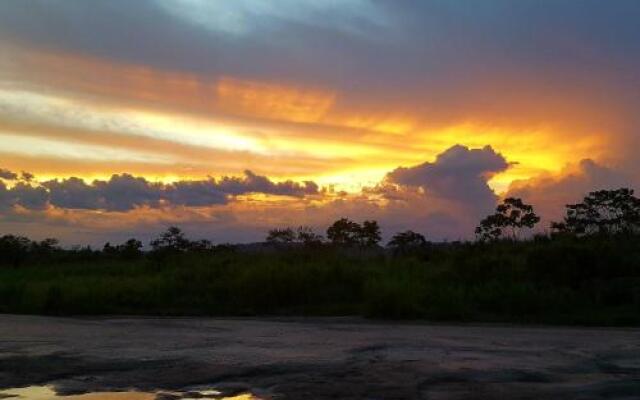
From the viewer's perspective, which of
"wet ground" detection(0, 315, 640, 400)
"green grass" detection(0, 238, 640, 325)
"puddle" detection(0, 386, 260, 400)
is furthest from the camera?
"green grass" detection(0, 238, 640, 325)

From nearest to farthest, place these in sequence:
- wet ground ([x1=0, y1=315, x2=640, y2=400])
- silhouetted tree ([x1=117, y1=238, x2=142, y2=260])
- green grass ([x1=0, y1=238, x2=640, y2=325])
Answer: wet ground ([x1=0, y1=315, x2=640, y2=400]) → green grass ([x1=0, y1=238, x2=640, y2=325]) → silhouetted tree ([x1=117, y1=238, x2=142, y2=260])

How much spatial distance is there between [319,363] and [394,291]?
1131 centimetres

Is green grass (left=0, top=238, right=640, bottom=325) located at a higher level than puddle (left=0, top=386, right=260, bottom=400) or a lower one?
higher

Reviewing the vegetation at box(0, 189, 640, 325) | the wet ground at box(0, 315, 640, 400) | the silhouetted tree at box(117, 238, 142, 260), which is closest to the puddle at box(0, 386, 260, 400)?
the wet ground at box(0, 315, 640, 400)

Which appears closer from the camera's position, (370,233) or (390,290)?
(390,290)

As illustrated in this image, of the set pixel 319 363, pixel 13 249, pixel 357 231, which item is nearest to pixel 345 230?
pixel 357 231

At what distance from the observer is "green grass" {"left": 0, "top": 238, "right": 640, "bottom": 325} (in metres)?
22.1

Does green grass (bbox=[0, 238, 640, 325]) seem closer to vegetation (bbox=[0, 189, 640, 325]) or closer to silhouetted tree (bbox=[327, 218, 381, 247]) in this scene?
vegetation (bbox=[0, 189, 640, 325])

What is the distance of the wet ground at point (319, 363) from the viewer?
30.2 feet

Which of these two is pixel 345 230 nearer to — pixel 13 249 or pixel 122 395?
pixel 13 249

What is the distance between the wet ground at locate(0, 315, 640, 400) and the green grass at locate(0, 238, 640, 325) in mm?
5032

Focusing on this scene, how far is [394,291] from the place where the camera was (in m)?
22.3

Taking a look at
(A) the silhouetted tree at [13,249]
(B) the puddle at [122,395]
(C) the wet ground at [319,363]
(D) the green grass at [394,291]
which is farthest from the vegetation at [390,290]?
(A) the silhouetted tree at [13,249]

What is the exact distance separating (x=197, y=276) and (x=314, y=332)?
46.1ft
